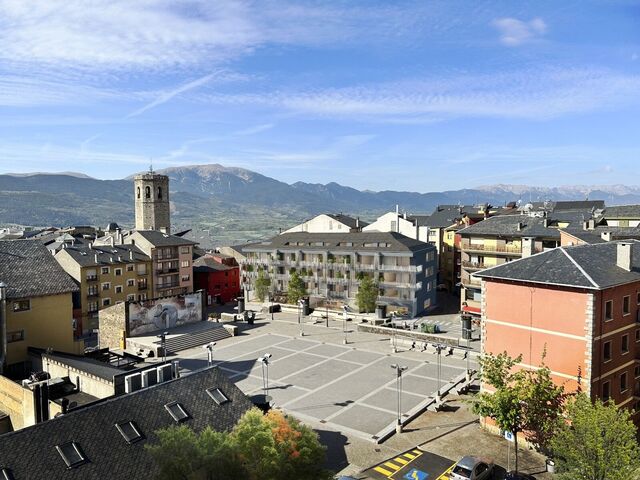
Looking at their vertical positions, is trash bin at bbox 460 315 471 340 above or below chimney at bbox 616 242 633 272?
below

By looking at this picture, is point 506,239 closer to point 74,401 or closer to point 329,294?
point 329,294

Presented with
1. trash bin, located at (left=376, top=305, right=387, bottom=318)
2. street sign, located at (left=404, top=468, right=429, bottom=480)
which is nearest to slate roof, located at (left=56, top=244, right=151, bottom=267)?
trash bin, located at (left=376, top=305, right=387, bottom=318)

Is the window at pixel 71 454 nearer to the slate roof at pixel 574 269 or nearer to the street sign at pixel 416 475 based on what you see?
the street sign at pixel 416 475

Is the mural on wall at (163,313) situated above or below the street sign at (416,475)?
above

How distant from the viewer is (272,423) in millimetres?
22344

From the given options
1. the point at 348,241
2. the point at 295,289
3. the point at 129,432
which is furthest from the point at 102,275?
the point at 129,432

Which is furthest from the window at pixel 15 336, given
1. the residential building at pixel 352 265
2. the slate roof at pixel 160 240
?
the residential building at pixel 352 265

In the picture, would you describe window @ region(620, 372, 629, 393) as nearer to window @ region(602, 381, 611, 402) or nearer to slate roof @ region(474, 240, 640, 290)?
window @ region(602, 381, 611, 402)

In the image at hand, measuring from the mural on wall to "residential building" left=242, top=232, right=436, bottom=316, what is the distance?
19.6 meters

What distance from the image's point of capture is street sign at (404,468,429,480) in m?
28.9

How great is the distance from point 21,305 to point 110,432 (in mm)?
24839

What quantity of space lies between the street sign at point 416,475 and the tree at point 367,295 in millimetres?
44359

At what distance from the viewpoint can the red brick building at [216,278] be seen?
301 ft

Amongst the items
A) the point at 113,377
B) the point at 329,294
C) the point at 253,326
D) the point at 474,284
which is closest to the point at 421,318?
the point at 474,284
